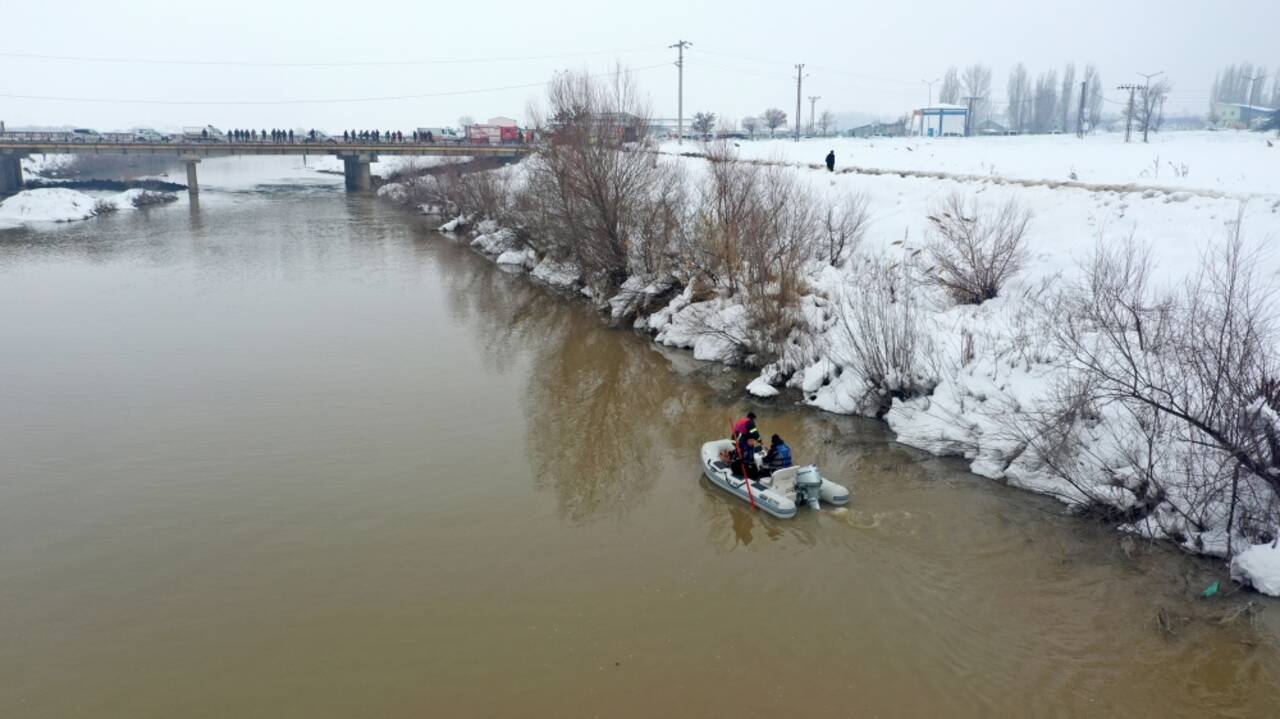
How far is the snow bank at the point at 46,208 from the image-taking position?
2127 inches

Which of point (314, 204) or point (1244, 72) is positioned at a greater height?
point (1244, 72)

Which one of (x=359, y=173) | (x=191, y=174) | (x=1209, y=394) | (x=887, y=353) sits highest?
(x=359, y=173)

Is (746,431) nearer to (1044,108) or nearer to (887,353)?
(887,353)

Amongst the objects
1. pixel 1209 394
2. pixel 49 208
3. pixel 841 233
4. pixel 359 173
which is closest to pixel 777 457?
pixel 1209 394

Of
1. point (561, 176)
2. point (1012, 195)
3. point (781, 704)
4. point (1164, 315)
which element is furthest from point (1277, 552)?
point (561, 176)

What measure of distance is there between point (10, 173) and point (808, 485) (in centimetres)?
8059

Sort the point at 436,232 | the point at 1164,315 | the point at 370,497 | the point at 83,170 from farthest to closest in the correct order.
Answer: the point at 83,170 < the point at 436,232 < the point at 370,497 < the point at 1164,315

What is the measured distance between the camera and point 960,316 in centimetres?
1995

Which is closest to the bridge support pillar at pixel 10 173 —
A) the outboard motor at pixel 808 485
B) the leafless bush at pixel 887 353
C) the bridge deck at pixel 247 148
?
the bridge deck at pixel 247 148

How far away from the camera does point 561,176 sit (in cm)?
2877

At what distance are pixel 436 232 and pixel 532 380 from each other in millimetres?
32230

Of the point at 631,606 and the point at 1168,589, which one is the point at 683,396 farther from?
the point at 1168,589

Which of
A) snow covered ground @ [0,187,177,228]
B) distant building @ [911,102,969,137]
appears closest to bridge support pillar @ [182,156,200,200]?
snow covered ground @ [0,187,177,228]

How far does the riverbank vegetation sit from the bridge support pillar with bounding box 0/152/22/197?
185 feet
